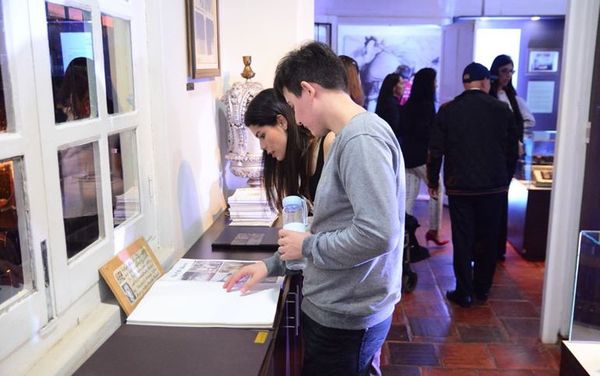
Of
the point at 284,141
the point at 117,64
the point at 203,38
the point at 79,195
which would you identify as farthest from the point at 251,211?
the point at 79,195

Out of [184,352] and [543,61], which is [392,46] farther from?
[184,352]

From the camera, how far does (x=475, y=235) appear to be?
3.47 meters

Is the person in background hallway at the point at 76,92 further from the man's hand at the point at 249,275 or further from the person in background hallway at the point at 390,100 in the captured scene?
the person in background hallway at the point at 390,100

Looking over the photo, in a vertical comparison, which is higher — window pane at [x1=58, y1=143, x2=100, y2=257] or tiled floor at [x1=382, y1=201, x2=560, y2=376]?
window pane at [x1=58, y1=143, x2=100, y2=257]

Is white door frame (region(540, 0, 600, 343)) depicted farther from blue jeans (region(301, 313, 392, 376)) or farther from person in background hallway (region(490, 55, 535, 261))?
blue jeans (region(301, 313, 392, 376))

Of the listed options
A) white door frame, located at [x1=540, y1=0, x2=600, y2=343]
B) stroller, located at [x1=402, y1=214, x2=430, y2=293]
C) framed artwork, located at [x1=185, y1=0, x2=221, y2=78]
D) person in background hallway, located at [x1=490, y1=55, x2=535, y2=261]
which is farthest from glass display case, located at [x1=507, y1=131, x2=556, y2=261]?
framed artwork, located at [x1=185, y1=0, x2=221, y2=78]

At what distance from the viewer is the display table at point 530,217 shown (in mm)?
4121

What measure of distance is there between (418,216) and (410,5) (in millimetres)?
2208

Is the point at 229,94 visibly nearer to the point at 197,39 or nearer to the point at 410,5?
the point at 197,39

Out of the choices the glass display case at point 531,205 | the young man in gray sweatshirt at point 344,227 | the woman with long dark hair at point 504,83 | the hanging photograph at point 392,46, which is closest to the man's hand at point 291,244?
the young man in gray sweatshirt at point 344,227

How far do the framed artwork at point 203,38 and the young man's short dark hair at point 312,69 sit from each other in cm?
90

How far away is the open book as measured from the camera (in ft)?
4.65

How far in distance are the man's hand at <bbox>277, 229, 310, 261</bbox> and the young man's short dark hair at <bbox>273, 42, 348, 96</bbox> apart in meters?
0.35

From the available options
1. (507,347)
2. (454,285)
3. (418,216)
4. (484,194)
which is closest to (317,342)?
(507,347)
